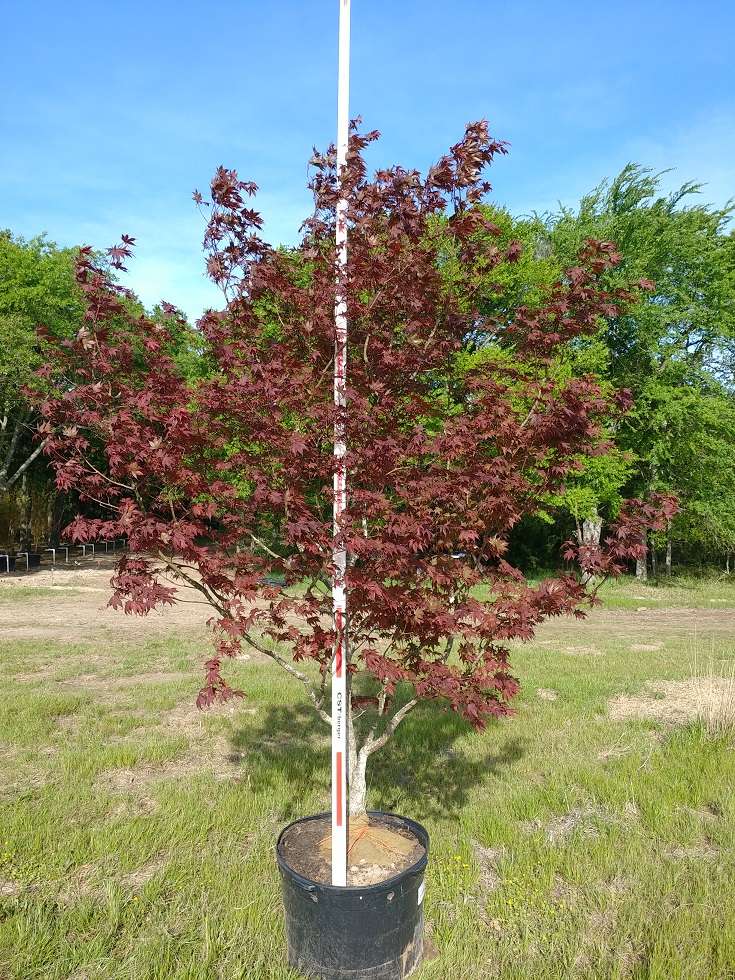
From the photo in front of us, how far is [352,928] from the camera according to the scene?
303cm

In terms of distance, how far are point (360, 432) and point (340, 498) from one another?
0.35 metres

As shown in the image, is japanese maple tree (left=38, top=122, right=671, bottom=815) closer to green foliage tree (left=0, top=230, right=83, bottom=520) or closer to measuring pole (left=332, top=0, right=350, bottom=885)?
measuring pole (left=332, top=0, right=350, bottom=885)

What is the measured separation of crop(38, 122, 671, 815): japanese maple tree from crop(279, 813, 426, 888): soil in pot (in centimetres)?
20

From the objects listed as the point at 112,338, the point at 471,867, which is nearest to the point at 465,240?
the point at 112,338

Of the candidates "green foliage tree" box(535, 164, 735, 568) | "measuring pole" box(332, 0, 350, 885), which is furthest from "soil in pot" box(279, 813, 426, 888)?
"green foliage tree" box(535, 164, 735, 568)

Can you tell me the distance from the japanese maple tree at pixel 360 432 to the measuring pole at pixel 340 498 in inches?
2.1

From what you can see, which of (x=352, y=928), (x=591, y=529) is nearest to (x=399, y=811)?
(x=352, y=928)

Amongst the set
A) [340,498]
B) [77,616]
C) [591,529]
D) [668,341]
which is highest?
[668,341]

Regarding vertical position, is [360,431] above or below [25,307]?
below

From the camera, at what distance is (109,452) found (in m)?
3.17

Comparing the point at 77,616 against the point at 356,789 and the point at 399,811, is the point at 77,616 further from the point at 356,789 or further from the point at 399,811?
the point at 356,789

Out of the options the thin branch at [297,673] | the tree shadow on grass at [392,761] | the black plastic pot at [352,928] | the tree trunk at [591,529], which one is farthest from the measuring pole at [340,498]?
the tree trunk at [591,529]

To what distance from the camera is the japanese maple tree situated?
3.28 m

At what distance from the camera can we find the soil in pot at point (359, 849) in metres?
3.35
